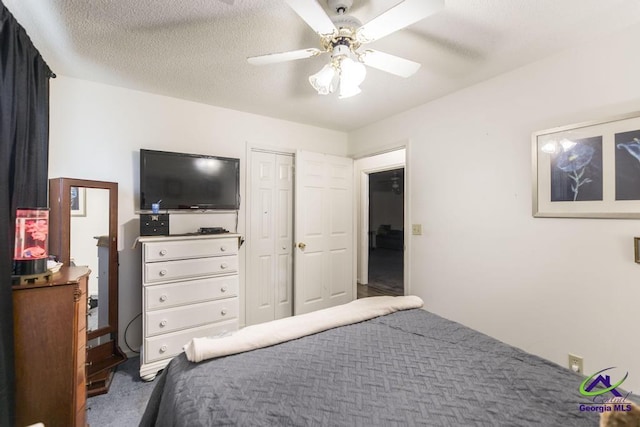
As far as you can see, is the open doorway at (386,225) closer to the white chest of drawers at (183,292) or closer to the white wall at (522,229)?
the white wall at (522,229)

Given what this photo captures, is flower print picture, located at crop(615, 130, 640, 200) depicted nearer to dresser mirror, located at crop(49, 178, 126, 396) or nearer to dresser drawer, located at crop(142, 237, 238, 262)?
dresser drawer, located at crop(142, 237, 238, 262)

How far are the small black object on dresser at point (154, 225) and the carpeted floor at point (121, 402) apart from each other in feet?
3.72

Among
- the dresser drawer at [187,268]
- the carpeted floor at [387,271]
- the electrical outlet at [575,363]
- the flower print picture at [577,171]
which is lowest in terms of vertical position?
the carpeted floor at [387,271]

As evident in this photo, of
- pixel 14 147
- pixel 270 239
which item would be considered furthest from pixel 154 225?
pixel 270 239

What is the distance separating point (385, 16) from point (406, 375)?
1462 millimetres

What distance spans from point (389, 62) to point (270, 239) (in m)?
2.23

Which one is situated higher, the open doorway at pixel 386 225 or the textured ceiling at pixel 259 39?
the textured ceiling at pixel 259 39

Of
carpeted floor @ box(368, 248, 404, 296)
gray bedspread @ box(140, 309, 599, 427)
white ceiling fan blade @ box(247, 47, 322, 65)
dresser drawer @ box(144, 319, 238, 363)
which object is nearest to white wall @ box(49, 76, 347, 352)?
dresser drawer @ box(144, 319, 238, 363)

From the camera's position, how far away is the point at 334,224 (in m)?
3.47

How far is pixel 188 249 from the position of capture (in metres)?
2.26

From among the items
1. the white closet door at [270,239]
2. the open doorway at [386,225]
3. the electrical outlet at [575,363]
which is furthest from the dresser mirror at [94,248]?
the open doorway at [386,225]

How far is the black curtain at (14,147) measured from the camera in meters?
1.26

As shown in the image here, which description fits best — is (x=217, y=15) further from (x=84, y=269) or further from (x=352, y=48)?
(x=84, y=269)

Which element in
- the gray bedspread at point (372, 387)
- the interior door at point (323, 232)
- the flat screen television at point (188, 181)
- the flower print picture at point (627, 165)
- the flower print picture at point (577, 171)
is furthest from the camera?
the interior door at point (323, 232)
